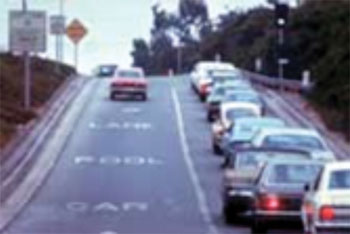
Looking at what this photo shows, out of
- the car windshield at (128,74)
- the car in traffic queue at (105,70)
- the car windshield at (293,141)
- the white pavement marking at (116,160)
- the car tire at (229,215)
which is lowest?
the car in traffic queue at (105,70)

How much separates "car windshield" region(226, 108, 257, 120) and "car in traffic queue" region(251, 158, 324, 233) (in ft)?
90.3

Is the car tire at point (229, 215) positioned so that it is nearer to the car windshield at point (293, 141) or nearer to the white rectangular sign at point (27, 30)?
the car windshield at point (293, 141)

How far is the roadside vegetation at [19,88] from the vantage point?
6912 centimetres

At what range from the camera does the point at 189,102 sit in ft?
284

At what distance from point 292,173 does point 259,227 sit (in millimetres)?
1318

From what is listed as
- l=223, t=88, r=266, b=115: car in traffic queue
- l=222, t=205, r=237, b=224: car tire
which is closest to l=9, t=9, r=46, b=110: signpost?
l=223, t=88, r=266, b=115: car in traffic queue

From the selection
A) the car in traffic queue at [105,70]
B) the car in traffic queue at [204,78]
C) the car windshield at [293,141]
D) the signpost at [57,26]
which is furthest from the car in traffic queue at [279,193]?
the car in traffic queue at [105,70]

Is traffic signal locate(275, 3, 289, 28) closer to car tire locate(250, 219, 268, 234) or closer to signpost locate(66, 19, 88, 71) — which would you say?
signpost locate(66, 19, 88, 71)

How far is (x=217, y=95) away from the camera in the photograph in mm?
75312

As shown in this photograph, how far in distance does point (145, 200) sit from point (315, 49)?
4711cm

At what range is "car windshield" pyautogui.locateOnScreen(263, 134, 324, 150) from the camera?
4441 cm

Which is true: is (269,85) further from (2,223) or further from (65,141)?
(2,223)

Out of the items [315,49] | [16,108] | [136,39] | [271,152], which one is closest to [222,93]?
[16,108]

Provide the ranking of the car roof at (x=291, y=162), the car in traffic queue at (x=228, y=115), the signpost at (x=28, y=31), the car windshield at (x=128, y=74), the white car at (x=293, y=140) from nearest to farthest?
the car roof at (x=291, y=162) < the white car at (x=293, y=140) < the car in traffic queue at (x=228, y=115) < the signpost at (x=28, y=31) < the car windshield at (x=128, y=74)
